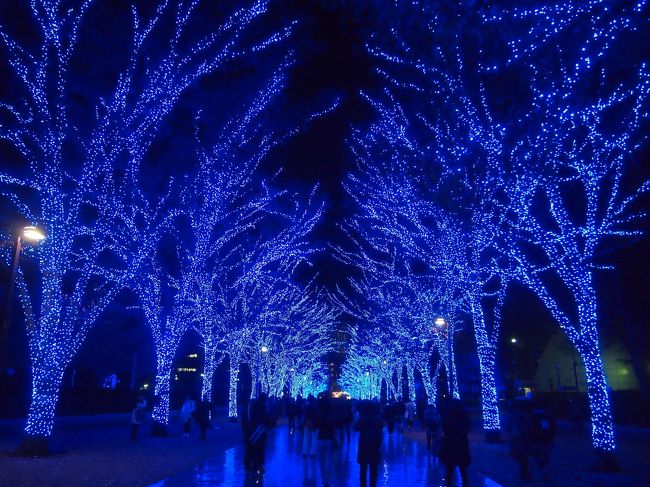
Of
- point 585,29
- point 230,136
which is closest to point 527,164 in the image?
point 585,29

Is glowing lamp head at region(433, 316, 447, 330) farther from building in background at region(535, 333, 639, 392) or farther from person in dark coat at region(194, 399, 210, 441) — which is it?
building in background at region(535, 333, 639, 392)

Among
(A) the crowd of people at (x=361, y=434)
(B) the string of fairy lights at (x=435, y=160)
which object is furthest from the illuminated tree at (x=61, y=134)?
(A) the crowd of people at (x=361, y=434)

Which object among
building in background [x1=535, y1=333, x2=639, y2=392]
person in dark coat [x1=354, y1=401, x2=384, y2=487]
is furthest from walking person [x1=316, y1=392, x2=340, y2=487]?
building in background [x1=535, y1=333, x2=639, y2=392]

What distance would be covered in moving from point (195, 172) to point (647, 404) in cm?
2223

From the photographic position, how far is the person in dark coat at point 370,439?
10.3 metres

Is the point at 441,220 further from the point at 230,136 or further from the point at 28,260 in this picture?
the point at 28,260

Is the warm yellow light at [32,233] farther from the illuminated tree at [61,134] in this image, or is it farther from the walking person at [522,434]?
the walking person at [522,434]

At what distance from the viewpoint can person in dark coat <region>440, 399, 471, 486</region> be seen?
10.3 metres

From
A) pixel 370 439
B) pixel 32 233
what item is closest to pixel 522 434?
pixel 370 439

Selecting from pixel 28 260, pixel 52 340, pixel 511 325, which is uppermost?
pixel 28 260

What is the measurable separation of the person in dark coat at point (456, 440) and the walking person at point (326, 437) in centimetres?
252

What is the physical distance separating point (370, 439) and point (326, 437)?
2294 mm

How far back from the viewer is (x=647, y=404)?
27.6 m

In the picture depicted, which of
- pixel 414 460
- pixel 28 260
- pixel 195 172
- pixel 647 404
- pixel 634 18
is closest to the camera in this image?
pixel 634 18
